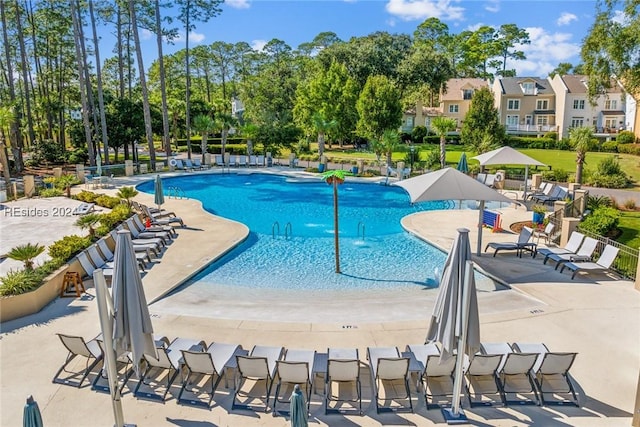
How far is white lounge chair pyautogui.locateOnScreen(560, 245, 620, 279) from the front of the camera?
12.4 meters

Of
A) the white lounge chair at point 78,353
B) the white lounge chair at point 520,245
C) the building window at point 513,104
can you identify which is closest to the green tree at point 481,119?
the building window at point 513,104

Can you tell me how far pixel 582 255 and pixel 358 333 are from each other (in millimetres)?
8447

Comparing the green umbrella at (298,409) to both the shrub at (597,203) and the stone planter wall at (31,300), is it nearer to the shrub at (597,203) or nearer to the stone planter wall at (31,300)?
the stone planter wall at (31,300)

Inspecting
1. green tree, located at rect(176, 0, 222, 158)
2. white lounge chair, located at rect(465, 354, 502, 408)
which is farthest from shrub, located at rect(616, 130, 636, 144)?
white lounge chair, located at rect(465, 354, 502, 408)

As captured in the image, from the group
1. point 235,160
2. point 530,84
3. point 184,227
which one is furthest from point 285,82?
point 184,227

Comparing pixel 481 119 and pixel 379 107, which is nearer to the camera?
Answer: pixel 379 107

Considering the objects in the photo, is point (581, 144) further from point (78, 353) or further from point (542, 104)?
point (542, 104)

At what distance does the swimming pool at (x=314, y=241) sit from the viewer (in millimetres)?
13250

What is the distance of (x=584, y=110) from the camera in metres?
52.8

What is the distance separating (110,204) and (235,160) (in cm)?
1759

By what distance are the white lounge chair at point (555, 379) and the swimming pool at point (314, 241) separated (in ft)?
18.2

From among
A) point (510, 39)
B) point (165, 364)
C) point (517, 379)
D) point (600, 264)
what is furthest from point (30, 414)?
point (510, 39)

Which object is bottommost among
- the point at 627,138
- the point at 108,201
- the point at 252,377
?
the point at 252,377

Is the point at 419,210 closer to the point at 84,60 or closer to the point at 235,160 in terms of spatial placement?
the point at 235,160
